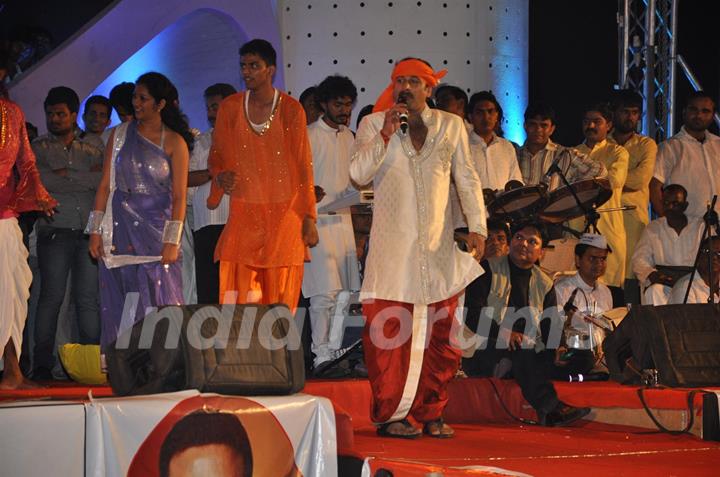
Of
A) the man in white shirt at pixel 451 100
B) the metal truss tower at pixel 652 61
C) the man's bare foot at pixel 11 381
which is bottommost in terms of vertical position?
the man's bare foot at pixel 11 381

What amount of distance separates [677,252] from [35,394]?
4.67 metres

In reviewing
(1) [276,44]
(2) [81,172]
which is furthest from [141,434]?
(1) [276,44]

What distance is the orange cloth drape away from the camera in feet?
20.2

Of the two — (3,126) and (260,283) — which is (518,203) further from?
(3,126)

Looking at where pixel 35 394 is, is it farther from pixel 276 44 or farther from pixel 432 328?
pixel 276 44

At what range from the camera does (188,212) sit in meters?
7.74

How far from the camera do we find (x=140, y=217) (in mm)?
6012

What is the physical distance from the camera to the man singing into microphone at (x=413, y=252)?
5734 mm

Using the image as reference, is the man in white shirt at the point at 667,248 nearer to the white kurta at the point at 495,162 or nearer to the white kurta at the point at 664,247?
the white kurta at the point at 664,247

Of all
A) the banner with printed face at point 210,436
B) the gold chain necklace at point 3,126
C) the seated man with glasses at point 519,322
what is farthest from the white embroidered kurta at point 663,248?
the gold chain necklace at point 3,126

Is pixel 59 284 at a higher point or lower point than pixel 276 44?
lower

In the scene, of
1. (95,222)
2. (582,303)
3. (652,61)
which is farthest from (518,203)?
(652,61)

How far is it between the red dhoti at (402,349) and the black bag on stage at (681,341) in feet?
4.20

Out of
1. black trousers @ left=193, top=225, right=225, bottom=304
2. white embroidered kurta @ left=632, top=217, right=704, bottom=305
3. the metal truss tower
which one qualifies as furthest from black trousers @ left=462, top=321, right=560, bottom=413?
the metal truss tower
